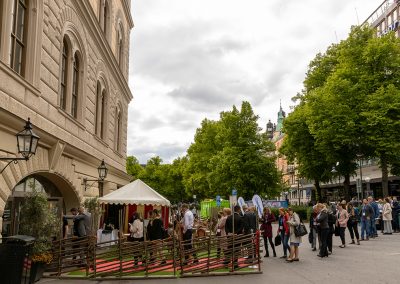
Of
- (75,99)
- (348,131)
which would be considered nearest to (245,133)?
(348,131)

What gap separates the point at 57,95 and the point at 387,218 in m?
16.0

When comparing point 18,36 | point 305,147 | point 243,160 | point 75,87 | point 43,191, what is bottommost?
point 43,191

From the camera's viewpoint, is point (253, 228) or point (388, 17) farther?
point (388, 17)

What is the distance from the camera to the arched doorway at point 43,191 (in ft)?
36.3

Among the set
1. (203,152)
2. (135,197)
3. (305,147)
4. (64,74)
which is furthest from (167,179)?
(64,74)

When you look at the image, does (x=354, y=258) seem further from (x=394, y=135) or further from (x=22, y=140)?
(x=394, y=135)

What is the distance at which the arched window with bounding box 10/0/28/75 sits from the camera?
10.3 meters

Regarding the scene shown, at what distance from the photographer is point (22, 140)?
29.8 feet

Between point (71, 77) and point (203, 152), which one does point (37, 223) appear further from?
point (203, 152)

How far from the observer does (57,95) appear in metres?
13.2

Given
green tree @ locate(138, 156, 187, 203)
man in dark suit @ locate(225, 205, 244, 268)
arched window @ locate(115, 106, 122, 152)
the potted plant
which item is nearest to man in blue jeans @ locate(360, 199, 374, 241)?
man in dark suit @ locate(225, 205, 244, 268)

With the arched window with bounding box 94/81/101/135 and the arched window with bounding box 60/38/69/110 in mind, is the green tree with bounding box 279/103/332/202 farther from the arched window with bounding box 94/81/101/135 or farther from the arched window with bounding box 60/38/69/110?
the arched window with bounding box 60/38/69/110

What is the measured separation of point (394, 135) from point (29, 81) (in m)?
25.1

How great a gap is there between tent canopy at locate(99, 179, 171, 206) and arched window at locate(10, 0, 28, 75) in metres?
5.53
